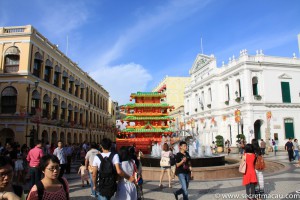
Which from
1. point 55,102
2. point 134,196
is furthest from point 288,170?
point 55,102

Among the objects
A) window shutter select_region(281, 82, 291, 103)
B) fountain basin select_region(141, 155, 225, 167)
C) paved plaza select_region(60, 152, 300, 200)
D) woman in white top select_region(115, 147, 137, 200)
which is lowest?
paved plaza select_region(60, 152, 300, 200)

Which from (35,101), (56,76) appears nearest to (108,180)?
(35,101)

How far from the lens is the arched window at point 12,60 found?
2480cm

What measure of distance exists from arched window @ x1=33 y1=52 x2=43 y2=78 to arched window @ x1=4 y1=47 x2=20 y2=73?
1.68 meters

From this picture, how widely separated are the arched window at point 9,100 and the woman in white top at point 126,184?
23.3 meters

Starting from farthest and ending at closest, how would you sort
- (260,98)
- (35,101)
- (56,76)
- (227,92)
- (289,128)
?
(227,92) < (289,128) < (260,98) < (56,76) < (35,101)

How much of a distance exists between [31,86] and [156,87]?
58694mm

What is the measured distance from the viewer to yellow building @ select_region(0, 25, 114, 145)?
2422 cm

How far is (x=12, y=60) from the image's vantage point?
995 inches

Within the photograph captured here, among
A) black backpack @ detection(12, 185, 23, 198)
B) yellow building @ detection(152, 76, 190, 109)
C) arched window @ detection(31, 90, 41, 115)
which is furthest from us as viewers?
yellow building @ detection(152, 76, 190, 109)

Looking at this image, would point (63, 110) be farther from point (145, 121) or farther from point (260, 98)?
point (260, 98)

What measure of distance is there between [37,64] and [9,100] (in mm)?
4741

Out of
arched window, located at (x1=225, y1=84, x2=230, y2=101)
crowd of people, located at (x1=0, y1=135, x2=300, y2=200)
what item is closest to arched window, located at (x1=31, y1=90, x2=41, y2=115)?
crowd of people, located at (x1=0, y1=135, x2=300, y2=200)

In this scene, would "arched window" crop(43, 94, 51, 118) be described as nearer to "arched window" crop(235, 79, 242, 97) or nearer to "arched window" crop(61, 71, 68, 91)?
"arched window" crop(61, 71, 68, 91)
